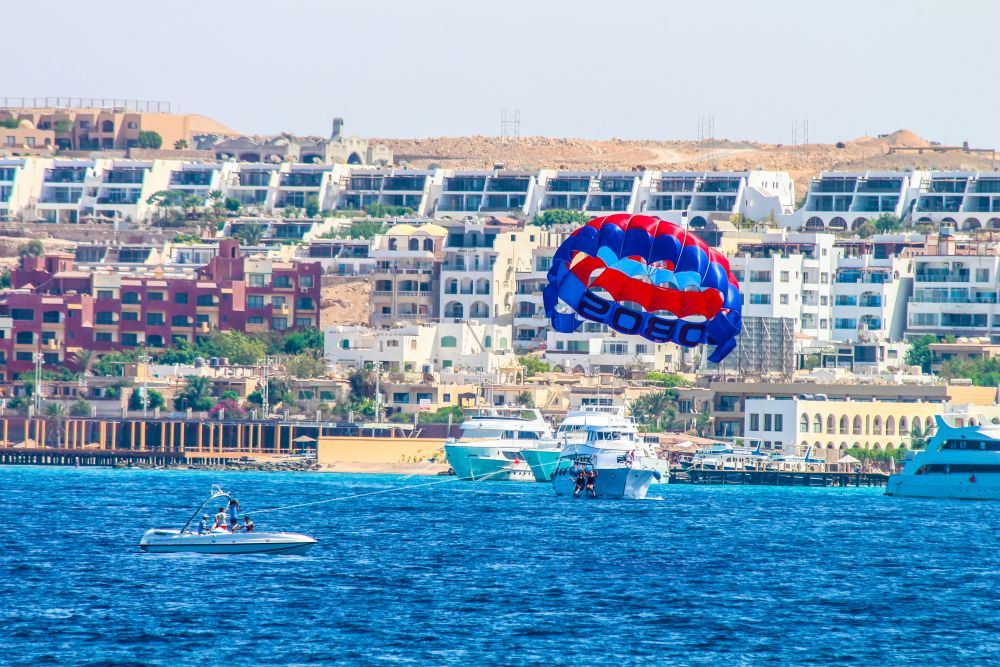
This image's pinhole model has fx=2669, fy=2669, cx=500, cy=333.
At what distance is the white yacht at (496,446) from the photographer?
521ft

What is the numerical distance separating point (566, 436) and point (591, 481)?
14.0 m

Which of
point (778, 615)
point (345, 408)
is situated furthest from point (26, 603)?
point (345, 408)

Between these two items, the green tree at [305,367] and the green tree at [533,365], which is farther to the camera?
the green tree at [533,365]

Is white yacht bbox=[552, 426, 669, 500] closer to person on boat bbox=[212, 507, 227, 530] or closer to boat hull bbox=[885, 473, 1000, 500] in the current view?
boat hull bbox=[885, 473, 1000, 500]

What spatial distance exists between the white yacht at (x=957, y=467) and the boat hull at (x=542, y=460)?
76.4ft

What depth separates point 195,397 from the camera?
185750mm

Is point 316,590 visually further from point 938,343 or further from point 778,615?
point 938,343

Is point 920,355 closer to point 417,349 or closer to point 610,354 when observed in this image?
point 610,354

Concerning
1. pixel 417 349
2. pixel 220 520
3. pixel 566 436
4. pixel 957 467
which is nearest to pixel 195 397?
pixel 417 349

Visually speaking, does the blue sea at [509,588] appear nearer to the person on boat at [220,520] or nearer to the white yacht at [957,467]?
the person on boat at [220,520]

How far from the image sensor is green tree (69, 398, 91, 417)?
184 meters

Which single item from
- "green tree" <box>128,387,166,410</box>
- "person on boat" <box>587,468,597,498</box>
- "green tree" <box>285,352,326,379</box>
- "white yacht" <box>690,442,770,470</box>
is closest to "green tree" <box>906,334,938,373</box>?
"white yacht" <box>690,442,770,470</box>

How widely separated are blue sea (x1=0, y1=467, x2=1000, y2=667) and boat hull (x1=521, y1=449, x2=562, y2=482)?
1013 inches

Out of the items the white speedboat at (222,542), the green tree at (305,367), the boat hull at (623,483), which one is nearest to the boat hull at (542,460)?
the boat hull at (623,483)
